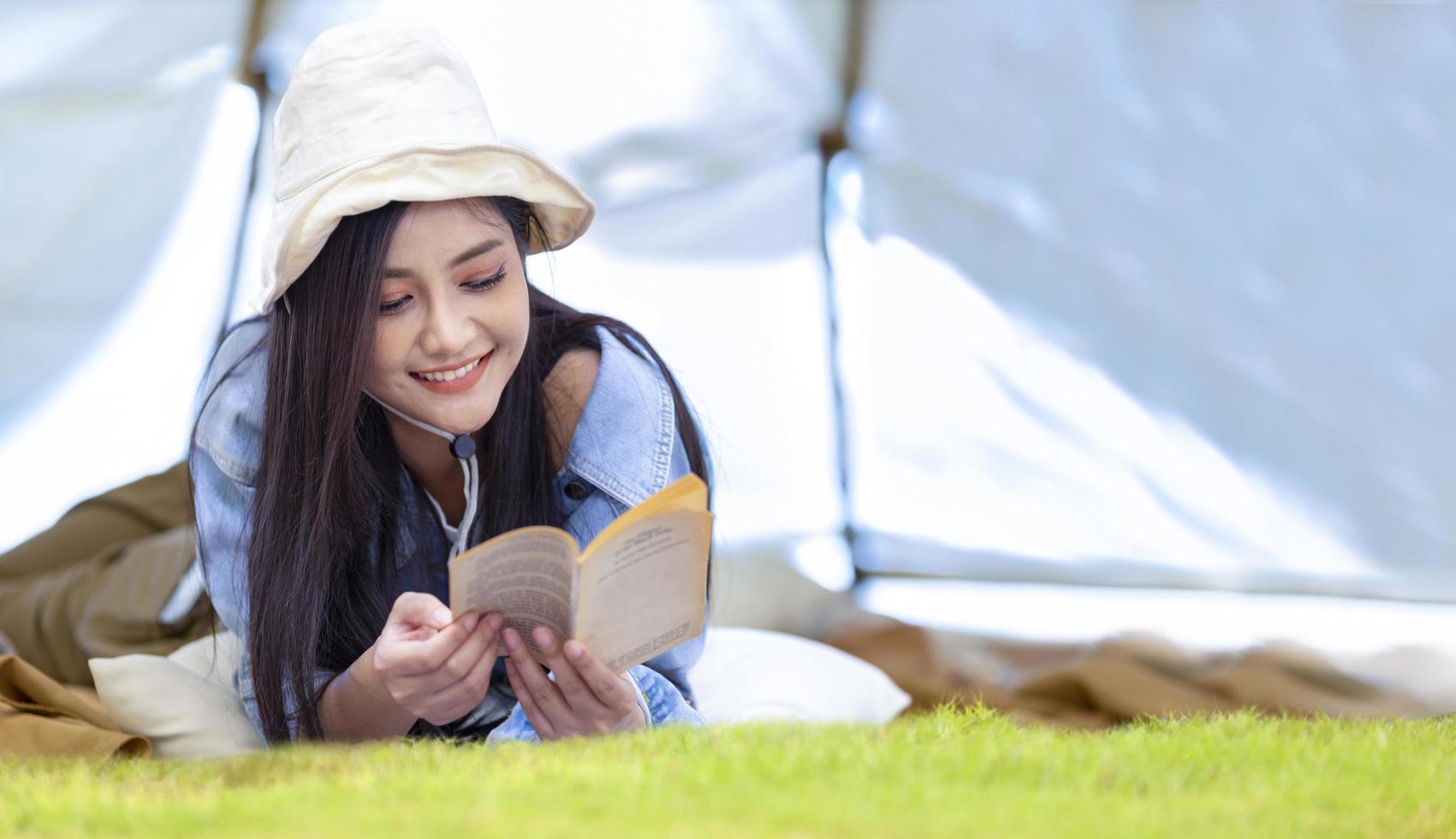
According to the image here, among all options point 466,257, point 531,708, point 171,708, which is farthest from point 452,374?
point 171,708

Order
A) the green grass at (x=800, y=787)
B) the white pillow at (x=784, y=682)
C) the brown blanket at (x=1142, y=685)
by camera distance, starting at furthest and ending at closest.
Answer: the brown blanket at (x=1142, y=685) < the white pillow at (x=784, y=682) < the green grass at (x=800, y=787)

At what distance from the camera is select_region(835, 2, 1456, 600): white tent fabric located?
2.34 m

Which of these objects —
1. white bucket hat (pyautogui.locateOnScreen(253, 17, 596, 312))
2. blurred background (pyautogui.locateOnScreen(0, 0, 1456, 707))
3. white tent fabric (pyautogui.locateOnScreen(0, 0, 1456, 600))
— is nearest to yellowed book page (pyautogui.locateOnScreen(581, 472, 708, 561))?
white bucket hat (pyautogui.locateOnScreen(253, 17, 596, 312))

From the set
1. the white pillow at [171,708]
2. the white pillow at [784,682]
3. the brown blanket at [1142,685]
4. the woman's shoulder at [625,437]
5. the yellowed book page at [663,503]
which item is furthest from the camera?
the brown blanket at [1142,685]

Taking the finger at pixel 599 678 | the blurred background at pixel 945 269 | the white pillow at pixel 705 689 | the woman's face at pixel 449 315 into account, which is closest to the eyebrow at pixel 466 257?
the woman's face at pixel 449 315

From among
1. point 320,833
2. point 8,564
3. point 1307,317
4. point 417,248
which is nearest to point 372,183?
point 417,248

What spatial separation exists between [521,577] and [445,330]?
238mm

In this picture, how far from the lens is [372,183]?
118 centimetres

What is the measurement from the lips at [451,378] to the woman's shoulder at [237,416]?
22 centimetres

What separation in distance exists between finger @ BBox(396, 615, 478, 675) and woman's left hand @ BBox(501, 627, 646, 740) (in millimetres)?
47

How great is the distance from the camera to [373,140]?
1209mm

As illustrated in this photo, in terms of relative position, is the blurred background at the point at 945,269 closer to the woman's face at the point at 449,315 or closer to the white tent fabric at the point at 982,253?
the white tent fabric at the point at 982,253

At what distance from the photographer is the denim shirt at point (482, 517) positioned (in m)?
1.40

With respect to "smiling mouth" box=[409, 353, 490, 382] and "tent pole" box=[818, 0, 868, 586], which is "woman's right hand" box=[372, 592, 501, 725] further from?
"tent pole" box=[818, 0, 868, 586]
